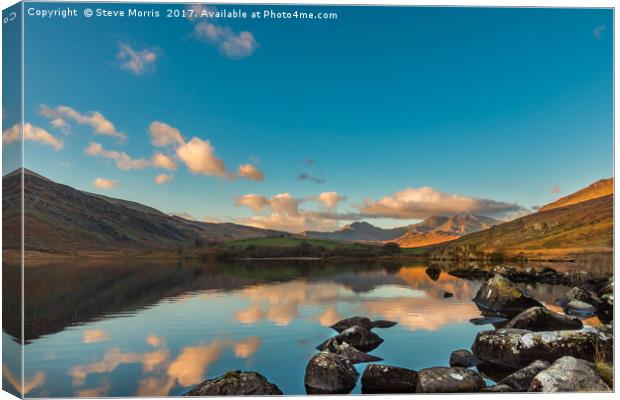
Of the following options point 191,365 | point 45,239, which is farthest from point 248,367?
point 45,239

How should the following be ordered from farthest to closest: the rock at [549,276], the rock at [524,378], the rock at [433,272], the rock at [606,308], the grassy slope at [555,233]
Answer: the rock at [433,272], the rock at [549,276], the rock at [606,308], the grassy slope at [555,233], the rock at [524,378]

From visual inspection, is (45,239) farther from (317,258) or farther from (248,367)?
(317,258)

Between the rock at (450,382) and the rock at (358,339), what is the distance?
3577 mm

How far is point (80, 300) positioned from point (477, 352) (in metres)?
15.2

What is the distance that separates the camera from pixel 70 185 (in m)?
12.4

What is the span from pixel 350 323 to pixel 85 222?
36.4 ft

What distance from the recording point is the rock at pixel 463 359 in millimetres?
10852

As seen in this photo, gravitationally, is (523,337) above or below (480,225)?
below

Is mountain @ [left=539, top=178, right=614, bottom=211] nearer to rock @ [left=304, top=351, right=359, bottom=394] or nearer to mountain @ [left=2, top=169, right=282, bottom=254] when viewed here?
rock @ [left=304, top=351, right=359, bottom=394]

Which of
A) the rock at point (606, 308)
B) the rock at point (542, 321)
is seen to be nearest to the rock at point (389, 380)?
the rock at point (542, 321)

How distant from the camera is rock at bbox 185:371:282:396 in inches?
334

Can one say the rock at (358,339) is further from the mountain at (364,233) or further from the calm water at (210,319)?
the mountain at (364,233)

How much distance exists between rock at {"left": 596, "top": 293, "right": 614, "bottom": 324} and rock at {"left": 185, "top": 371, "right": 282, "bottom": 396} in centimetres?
1251

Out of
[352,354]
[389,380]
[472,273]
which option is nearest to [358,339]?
[352,354]
